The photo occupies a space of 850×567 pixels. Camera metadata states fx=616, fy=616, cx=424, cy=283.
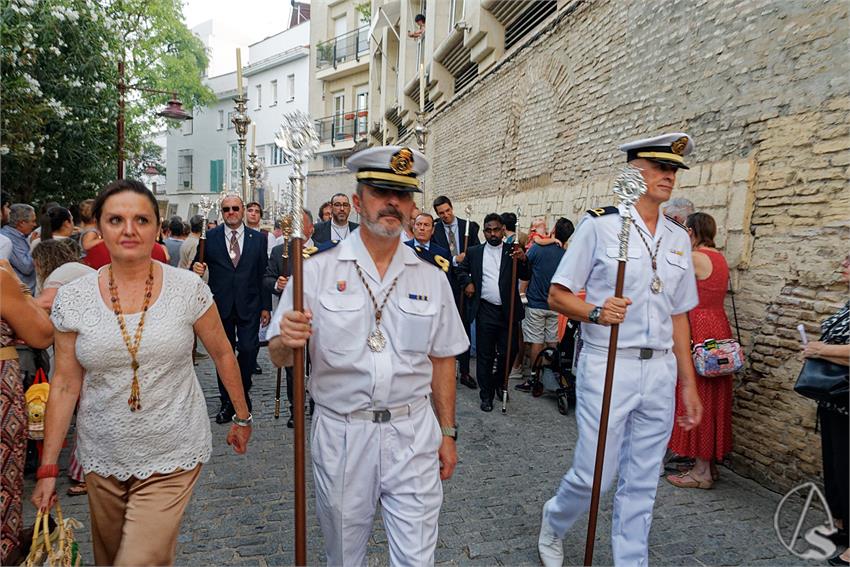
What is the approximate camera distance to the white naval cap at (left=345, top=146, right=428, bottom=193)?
104 inches

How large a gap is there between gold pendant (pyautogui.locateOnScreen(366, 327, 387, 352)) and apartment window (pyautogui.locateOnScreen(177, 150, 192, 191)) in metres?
46.4

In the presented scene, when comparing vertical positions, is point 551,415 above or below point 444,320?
below

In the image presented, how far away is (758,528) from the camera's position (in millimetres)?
4328

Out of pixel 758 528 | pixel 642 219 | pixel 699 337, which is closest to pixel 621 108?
pixel 699 337

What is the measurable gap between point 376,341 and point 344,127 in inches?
1351

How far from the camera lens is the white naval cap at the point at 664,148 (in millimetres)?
3504

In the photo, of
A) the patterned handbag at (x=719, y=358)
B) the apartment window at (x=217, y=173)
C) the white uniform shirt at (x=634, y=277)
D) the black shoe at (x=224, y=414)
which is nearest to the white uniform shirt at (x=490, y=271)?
the patterned handbag at (x=719, y=358)

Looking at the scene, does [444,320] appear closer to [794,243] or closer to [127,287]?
[127,287]

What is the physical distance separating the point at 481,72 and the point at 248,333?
33.8ft

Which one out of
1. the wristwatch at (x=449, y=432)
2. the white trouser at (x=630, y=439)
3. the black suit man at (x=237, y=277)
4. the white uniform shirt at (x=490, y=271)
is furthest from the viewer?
the white uniform shirt at (x=490, y=271)

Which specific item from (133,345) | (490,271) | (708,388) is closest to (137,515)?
(133,345)

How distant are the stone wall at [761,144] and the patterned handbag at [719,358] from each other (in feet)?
1.44

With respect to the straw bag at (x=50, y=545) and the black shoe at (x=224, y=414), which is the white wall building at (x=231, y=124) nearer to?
the black shoe at (x=224, y=414)

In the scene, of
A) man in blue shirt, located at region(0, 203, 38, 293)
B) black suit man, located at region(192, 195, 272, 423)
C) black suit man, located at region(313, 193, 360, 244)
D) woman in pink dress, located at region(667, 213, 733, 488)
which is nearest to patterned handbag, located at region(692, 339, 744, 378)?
woman in pink dress, located at region(667, 213, 733, 488)
